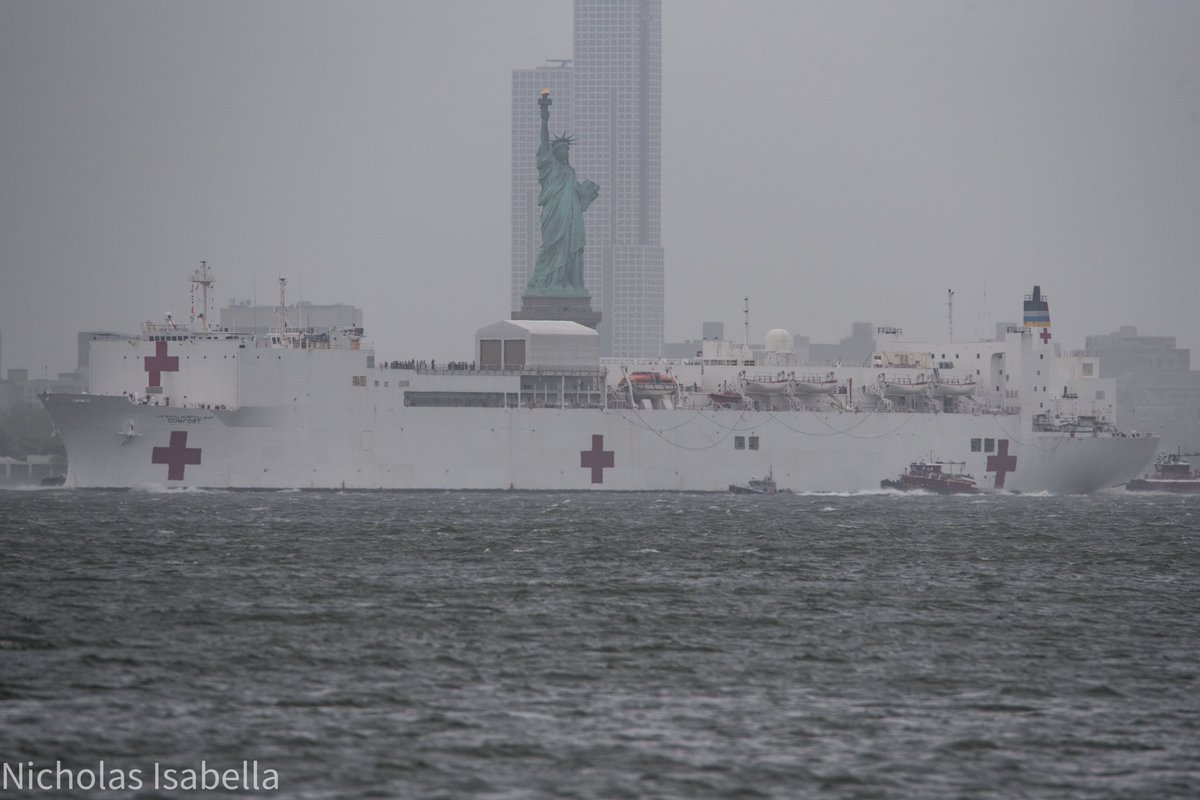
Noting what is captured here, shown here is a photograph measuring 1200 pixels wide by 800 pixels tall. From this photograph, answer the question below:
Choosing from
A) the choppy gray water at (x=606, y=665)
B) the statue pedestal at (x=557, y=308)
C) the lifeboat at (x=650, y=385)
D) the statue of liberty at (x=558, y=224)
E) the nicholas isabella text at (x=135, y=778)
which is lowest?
the nicholas isabella text at (x=135, y=778)

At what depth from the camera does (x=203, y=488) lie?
62375 millimetres

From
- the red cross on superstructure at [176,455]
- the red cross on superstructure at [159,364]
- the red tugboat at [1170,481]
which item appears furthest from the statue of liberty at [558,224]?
the red cross on superstructure at [176,455]

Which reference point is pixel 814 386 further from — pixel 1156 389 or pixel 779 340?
pixel 1156 389

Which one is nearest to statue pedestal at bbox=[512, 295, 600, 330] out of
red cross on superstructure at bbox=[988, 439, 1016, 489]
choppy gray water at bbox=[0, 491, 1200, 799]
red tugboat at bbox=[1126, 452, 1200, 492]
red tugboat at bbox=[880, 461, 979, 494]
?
red tugboat at bbox=[880, 461, 979, 494]

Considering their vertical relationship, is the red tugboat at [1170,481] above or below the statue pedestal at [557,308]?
below

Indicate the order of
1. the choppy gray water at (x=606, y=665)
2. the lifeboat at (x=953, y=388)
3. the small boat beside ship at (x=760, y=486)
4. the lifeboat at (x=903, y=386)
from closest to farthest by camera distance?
the choppy gray water at (x=606, y=665), the small boat beside ship at (x=760, y=486), the lifeboat at (x=903, y=386), the lifeboat at (x=953, y=388)

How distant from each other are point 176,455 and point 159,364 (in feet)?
10.9

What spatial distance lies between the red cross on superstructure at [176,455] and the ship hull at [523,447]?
0.04m

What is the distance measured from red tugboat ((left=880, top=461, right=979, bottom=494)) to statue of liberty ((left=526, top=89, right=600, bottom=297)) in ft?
89.8

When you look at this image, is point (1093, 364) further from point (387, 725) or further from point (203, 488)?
point (387, 725)

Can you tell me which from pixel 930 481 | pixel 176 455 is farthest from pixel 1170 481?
pixel 176 455

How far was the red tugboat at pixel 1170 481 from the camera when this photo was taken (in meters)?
85.8

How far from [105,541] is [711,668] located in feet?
72.8

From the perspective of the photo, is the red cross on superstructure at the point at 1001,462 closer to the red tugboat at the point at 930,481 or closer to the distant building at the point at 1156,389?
the red tugboat at the point at 930,481
